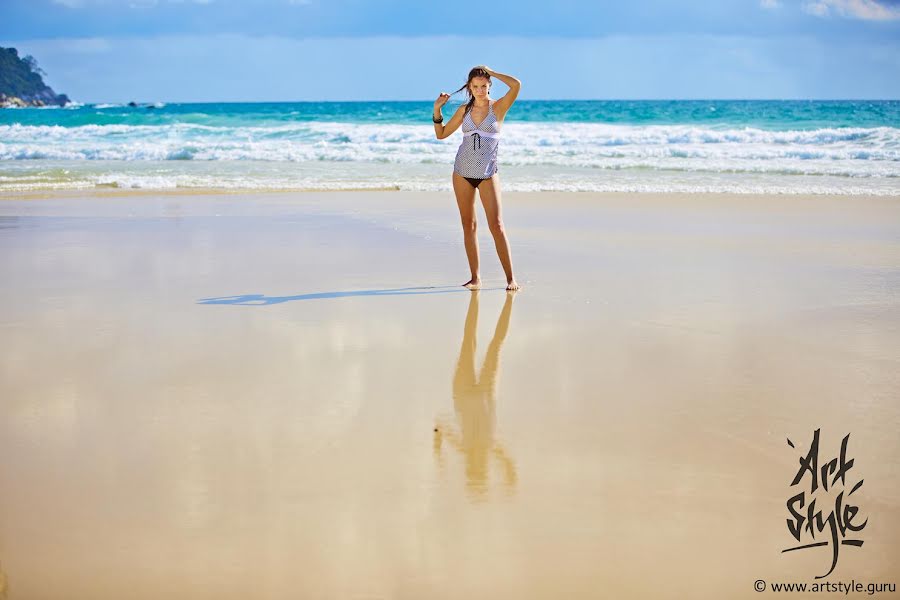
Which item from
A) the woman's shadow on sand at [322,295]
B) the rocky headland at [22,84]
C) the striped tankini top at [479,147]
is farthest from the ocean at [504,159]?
the rocky headland at [22,84]

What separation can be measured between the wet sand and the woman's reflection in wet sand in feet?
0.05

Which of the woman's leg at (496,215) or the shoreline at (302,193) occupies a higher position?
the shoreline at (302,193)

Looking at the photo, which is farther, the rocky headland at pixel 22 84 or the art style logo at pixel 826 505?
the rocky headland at pixel 22 84

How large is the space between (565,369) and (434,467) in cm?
153

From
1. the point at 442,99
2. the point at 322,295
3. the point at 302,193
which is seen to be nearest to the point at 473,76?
the point at 442,99

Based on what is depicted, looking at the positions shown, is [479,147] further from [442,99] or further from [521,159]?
[521,159]

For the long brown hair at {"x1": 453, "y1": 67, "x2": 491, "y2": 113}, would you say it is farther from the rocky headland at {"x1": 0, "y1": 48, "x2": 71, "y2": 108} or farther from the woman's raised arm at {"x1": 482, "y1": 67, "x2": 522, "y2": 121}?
the rocky headland at {"x1": 0, "y1": 48, "x2": 71, "y2": 108}

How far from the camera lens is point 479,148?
7074 mm

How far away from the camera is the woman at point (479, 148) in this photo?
694 centimetres

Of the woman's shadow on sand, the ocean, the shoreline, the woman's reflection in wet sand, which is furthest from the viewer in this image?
the ocean

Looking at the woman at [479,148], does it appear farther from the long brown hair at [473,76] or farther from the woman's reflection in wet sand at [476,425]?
the woman's reflection in wet sand at [476,425]

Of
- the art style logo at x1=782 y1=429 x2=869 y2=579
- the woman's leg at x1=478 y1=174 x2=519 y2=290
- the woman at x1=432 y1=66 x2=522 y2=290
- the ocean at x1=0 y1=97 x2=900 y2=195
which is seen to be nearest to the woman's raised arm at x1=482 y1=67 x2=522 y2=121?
the woman at x1=432 y1=66 x2=522 y2=290

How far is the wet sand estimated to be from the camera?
285 centimetres

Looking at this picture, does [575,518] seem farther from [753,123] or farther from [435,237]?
[753,123]
